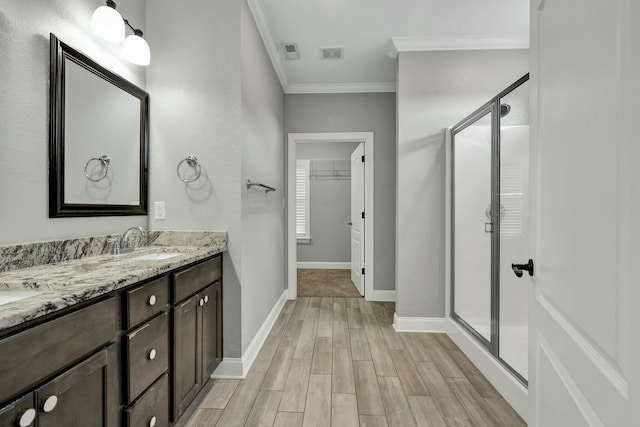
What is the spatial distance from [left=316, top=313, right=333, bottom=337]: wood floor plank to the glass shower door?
1.11 metres

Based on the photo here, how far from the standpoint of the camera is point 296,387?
1.98 meters

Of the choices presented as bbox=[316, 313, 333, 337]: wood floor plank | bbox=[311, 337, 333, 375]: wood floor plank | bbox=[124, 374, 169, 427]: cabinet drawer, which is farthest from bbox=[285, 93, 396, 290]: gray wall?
bbox=[124, 374, 169, 427]: cabinet drawer

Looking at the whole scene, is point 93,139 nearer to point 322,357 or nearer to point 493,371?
point 322,357

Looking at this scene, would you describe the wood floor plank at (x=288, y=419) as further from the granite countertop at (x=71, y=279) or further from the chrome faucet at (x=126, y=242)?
the chrome faucet at (x=126, y=242)

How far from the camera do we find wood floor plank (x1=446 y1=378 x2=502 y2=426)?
167cm

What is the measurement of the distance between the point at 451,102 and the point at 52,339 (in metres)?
3.18

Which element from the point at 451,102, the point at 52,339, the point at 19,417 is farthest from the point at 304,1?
the point at 19,417

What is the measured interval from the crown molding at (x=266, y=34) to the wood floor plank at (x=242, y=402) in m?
2.57

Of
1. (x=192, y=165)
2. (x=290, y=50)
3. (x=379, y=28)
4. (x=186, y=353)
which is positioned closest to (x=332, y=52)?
(x=290, y=50)

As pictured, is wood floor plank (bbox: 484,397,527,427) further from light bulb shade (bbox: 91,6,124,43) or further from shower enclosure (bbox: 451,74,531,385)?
light bulb shade (bbox: 91,6,124,43)

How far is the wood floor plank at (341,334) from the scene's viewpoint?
2635mm

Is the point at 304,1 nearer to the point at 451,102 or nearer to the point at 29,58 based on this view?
the point at 451,102

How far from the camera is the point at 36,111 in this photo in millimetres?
1370

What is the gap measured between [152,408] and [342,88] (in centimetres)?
363
